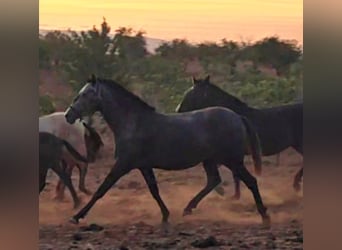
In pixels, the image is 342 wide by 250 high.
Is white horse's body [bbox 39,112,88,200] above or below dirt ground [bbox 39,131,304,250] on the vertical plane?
above

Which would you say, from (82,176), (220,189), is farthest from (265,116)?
(82,176)

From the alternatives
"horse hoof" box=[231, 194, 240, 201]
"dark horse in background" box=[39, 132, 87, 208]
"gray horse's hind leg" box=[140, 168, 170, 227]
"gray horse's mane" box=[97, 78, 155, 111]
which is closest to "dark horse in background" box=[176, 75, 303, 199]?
"horse hoof" box=[231, 194, 240, 201]

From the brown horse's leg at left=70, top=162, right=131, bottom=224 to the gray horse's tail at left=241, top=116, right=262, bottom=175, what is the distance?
77 cm

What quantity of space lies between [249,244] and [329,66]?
1.17 metres

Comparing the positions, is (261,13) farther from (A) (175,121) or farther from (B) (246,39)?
(A) (175,121)

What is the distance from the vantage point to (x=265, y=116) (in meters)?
5.61

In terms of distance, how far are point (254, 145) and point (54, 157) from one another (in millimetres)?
1199

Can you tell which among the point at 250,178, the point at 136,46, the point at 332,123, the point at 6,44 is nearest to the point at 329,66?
the point at 332,123

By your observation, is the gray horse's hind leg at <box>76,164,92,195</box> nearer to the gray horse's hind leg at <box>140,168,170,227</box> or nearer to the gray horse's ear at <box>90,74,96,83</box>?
the gray horse's hind leg at <box>140,168,170,227</box>

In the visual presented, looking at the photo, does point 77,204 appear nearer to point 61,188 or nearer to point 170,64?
point 61,188

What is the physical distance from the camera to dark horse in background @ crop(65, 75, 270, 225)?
5.53m

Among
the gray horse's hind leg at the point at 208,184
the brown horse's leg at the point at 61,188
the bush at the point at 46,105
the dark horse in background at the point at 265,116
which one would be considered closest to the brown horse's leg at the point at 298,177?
the dark horse in background at the point at 265,116

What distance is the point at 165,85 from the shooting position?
5.52m

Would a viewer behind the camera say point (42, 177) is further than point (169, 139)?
No
